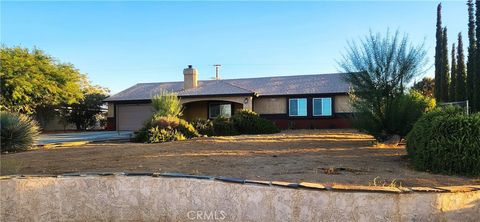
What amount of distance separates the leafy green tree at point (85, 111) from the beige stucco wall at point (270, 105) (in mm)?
16005

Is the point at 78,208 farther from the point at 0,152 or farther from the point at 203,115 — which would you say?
the point at 203,115

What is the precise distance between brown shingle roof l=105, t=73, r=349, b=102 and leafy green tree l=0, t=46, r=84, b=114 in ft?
12.1

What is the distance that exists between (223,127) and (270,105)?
9250 millimetres

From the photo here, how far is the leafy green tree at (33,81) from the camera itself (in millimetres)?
26844

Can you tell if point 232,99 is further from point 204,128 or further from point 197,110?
point 204,128

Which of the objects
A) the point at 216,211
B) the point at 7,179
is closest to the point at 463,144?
the point at 216,211

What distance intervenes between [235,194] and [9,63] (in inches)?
1035

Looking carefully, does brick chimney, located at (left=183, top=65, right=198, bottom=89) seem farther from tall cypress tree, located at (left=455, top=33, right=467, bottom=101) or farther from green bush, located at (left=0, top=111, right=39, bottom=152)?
tall cypress tree, located at (left=455, top=33, right=467, bottom=101)

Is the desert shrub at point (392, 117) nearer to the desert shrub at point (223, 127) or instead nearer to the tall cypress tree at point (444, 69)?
the desert shrub at point (223, 127)

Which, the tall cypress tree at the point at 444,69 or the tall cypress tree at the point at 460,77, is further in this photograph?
the tall cypress tree at the point at 444,69

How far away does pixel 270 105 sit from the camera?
1115 inches

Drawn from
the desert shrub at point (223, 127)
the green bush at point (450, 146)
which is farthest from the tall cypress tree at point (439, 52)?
the green bush at point (450, 146)

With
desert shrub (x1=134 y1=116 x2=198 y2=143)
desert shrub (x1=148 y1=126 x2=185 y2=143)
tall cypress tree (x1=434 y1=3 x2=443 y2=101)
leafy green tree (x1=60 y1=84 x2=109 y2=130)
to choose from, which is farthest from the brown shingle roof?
desert shrub (x1=148 y1=126 x2=185 y2=143)

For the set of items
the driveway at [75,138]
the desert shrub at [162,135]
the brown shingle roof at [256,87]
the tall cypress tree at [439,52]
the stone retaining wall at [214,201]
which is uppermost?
the tall cypress tree at [439,52]
